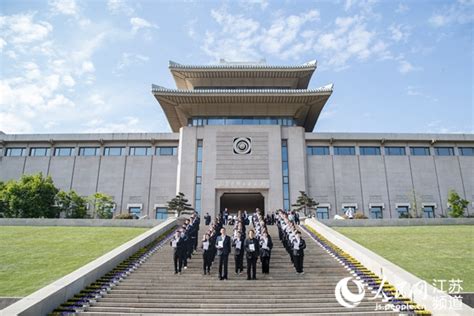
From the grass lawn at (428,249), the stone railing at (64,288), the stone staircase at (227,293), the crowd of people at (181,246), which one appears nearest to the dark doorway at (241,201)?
the grass lawn at (428,249)

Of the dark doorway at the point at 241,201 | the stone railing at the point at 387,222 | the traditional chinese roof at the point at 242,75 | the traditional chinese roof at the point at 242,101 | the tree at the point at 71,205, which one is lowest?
the stone railing at the point at 387,222

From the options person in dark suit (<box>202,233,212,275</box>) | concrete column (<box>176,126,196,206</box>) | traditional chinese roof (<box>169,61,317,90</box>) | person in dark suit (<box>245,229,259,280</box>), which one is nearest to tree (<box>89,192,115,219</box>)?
concrete column (<box>176,126,196,206</box>)

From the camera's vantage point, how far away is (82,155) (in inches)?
1233

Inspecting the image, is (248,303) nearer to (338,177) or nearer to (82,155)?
(338,177)

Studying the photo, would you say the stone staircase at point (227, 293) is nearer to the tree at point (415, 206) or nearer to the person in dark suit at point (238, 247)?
the person in dark suit at point (238, 247)

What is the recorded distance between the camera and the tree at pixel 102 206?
27.0 metres

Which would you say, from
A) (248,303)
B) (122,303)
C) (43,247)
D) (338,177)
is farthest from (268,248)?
(338,177)

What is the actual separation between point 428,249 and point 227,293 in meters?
8.17

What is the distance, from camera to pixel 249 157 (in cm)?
2852

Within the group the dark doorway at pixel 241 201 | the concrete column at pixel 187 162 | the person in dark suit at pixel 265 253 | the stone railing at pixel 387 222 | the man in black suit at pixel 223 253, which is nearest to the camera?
the man in black suit at pixel 223 253

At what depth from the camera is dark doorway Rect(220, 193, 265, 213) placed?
30.5 m

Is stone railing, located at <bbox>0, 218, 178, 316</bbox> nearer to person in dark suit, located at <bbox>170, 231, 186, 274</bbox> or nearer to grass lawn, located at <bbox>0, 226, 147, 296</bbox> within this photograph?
grass lawn, located at <bbox>0, 226, 147, 296</bbox>

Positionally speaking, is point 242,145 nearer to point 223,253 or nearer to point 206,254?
point 206,254

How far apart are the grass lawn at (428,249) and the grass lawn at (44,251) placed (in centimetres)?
1009
